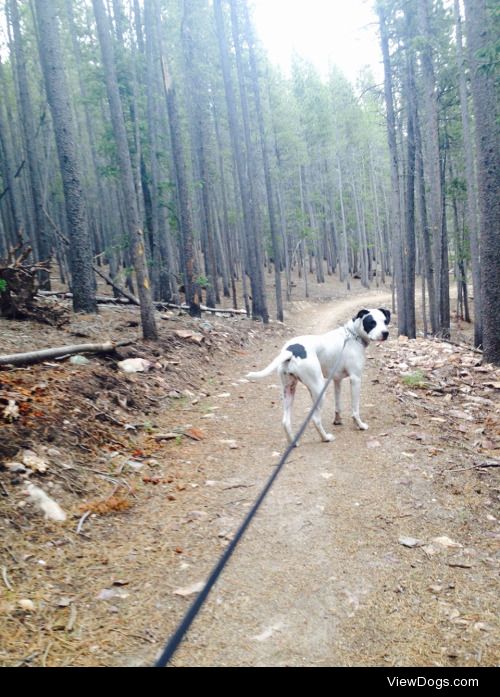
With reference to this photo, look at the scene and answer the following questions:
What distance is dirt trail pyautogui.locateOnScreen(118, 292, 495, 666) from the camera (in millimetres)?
2449

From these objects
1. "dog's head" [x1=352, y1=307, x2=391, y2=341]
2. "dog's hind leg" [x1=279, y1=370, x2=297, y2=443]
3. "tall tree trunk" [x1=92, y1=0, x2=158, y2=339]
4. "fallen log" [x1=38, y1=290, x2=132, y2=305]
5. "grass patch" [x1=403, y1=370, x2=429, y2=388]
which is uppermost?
"tall tree trunk" [x1=92, y1=0, x2=158, y2=339]

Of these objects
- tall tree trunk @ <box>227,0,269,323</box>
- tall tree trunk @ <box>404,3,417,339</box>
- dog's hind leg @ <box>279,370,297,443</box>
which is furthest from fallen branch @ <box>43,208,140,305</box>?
tall tree trunk @ <box>404,3,417,339</box>

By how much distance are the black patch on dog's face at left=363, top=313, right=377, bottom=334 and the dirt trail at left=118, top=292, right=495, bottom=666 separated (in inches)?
54.1

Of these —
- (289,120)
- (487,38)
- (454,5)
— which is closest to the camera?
(487,38)

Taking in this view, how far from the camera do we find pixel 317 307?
2741cm

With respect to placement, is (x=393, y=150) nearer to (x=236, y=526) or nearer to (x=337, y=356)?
(x=337, y=356)

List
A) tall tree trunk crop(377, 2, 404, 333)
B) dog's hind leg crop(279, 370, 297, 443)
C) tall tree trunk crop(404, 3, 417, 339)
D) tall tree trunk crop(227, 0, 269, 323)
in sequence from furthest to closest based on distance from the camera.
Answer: tall tree trunk crop(227, 0, 269, 323)
tall tree trunk crop(404, 3, 417, 339)
tall tree trunk crop(377, 2, 404, 333)
dog's hind leg crop(279, 370, 297, 443)

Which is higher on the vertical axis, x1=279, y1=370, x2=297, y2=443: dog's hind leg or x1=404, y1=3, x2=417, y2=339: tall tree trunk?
x1=404, y1=3, x2=417, y2=339: tall tree trunk

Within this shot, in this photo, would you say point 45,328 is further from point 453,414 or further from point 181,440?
point 453,414

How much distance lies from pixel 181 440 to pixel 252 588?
299 cm

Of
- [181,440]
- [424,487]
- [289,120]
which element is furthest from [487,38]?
[289,120]

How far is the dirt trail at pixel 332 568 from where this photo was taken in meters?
2.45

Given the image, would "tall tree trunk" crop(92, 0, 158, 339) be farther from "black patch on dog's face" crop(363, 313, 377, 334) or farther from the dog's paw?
→ the dog's paw

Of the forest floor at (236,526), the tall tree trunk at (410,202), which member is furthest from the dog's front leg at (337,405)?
the tall tree trunk at (410,202)
